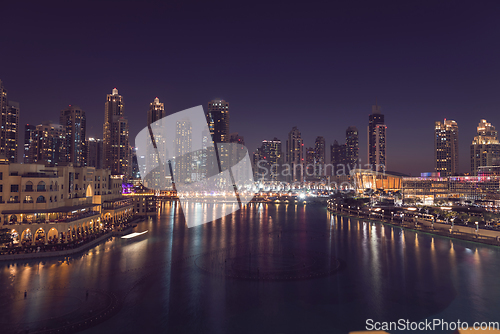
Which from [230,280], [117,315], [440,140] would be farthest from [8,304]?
[440,140]

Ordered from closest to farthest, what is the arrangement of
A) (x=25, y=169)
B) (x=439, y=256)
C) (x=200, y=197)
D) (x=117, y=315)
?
(x=117, y=315) < (x=439, y=256) < (x=25, y=169) < (x=200, y=197)

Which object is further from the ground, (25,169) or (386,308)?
(25,169)

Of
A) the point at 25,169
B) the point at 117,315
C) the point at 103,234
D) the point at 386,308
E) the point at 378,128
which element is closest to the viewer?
the point at 117,315

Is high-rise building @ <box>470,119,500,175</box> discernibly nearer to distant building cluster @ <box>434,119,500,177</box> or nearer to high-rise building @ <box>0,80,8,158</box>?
distant building cluster @ <box>434,119,500,177</box>

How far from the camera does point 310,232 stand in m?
40.1

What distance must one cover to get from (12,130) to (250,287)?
10289 centimetres

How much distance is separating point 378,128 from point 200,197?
137 m

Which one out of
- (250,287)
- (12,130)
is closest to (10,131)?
(12,130)

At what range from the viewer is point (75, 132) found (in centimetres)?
12562

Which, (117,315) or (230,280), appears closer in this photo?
(117,315)

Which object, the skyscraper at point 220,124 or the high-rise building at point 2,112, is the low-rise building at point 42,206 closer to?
the high-rise building at point 2,112

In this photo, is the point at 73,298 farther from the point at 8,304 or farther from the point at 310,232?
the point at 310,232

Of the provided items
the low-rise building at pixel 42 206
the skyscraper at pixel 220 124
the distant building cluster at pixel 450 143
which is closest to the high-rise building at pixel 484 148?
the distant building cluster at pixel 450 143

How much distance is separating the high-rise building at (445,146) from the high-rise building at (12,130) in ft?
508
